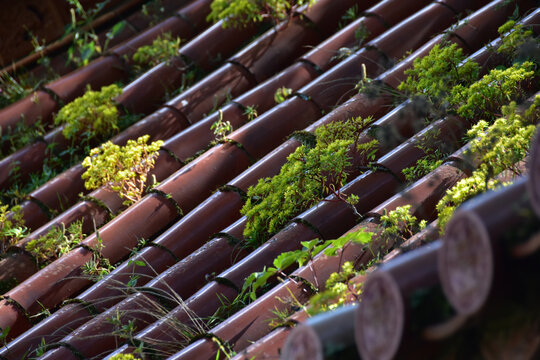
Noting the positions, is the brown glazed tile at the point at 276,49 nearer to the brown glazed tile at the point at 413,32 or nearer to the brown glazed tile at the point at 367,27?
the brown glazed tile at the point at 367,27

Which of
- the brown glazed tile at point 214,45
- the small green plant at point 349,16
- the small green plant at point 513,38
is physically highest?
the brown glazed tile at point 214,45

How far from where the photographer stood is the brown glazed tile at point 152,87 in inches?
174

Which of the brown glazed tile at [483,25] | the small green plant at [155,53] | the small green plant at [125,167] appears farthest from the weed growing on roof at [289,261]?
the small green plant at [155,53]

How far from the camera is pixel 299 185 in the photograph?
10.3ft

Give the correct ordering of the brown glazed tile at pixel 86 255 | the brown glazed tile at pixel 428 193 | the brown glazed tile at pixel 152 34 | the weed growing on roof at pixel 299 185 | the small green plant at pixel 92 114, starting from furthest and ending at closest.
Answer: the brown glazed tile at pixel 152 34, the small green plant at pixel 92 114, the brown glazed tile at pixel 86 255, the weed growing on roof at pixel 299 185, the brown glazed tile at pixel 428 193

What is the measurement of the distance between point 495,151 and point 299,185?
0.91m

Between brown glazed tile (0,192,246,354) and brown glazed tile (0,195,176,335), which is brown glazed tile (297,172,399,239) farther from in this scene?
brown glazed tile (0,195,176,335)

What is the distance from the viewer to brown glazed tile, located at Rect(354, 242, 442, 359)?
127cm

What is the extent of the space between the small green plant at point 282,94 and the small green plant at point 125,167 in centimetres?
69

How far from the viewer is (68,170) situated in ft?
13.5

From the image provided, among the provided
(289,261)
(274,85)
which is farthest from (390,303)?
(274,85)

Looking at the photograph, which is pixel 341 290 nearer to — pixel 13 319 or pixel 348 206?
pixel 348 206

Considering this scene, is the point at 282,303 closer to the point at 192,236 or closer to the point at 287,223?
the point at 287,223

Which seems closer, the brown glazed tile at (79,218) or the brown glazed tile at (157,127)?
the brown glazed tile at (79,218)
